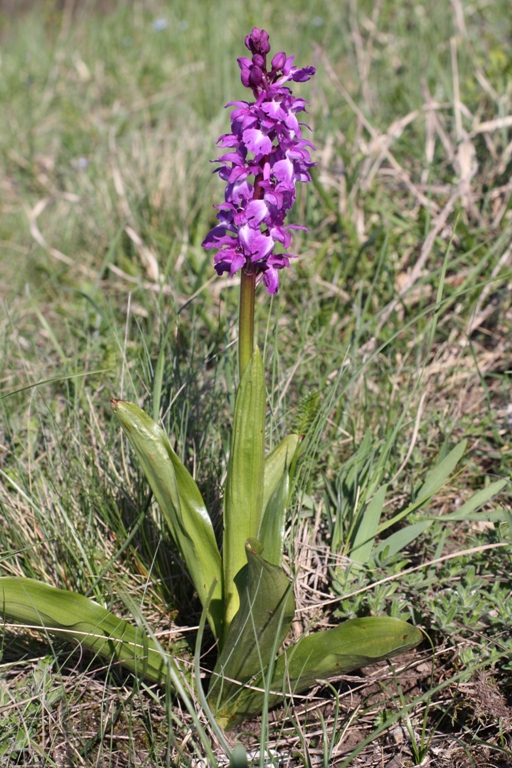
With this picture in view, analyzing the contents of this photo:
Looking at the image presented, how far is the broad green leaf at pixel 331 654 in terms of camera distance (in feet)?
4.67

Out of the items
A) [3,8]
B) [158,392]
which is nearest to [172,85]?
[158,392]

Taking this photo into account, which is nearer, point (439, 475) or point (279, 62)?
point (279, 62)

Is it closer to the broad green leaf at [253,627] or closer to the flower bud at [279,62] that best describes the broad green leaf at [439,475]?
the broad green leaf at [253,627]

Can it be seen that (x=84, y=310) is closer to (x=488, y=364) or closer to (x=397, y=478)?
(x=397, y=478)

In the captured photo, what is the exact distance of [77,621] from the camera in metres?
1.50

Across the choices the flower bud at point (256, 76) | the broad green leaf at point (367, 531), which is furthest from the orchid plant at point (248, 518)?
the broad green leaf at point (367, 531)

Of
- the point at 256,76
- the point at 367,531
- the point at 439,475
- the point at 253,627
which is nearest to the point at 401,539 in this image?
the point at 367,531

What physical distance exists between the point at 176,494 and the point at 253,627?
1.10 ft

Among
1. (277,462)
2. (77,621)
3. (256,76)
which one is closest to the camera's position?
(256,76)

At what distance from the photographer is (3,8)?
9930 mm

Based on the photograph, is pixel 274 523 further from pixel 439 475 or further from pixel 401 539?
pixel 439 475

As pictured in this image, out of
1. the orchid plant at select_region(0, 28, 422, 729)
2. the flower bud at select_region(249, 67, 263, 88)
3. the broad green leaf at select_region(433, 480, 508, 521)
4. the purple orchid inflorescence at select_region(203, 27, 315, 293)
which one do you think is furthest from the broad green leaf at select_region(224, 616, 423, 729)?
the flower bud at select_region(249, 67, 263, 88)

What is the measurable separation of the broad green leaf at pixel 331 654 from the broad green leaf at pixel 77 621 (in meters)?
0.23

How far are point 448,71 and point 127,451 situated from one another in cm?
315
